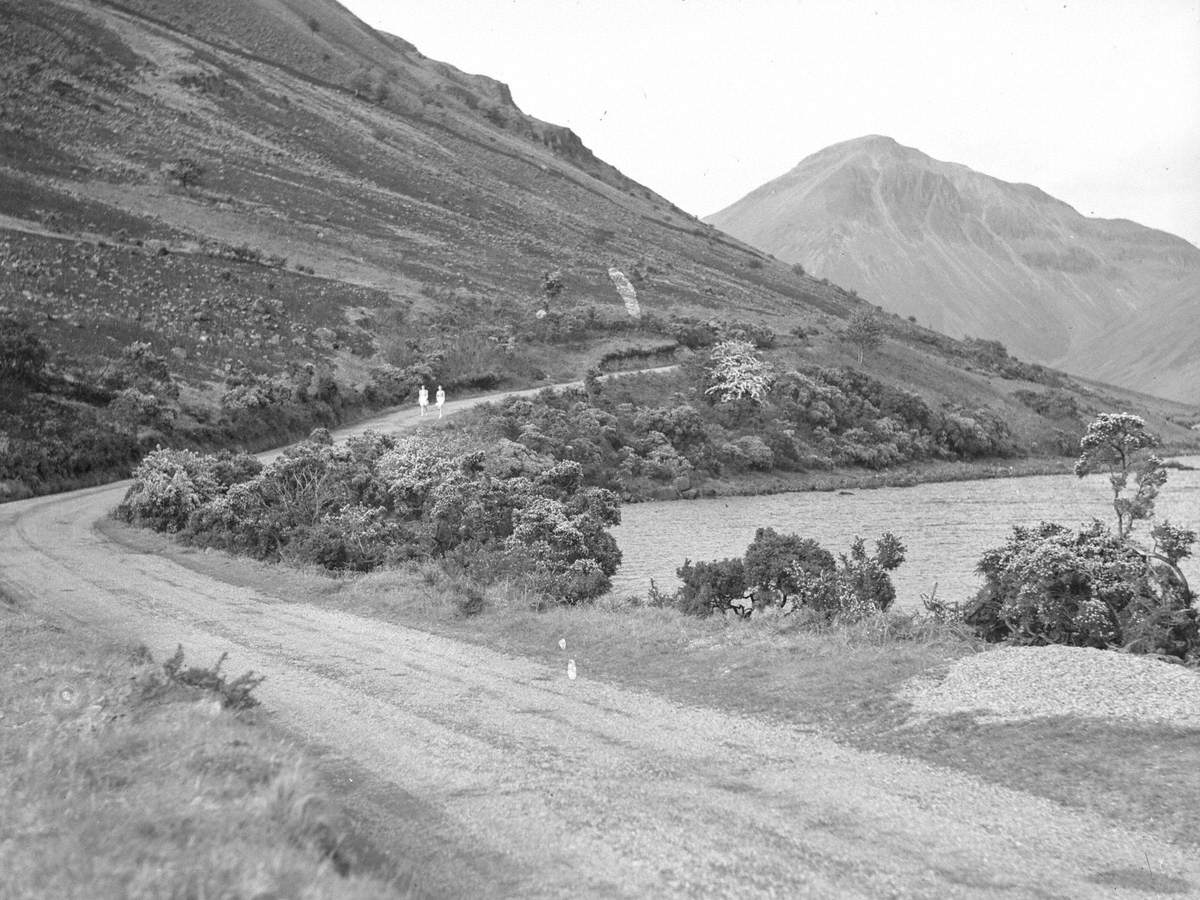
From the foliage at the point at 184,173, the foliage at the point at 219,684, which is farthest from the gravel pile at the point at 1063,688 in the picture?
the foliage at the point at 184,173

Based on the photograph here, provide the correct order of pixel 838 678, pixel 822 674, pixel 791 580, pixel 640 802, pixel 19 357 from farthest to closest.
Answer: pixel 19 357, pixel 791 580, pixel 822 674, pixel 838 678, pixel 640 802

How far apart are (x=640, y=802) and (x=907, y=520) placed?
3614cm

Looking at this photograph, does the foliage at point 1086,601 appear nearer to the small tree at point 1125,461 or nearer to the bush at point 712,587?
the small tree at point 1125,461

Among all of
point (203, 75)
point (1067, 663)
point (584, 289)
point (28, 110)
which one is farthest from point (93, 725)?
point (203, 75)

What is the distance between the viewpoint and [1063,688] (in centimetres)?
990

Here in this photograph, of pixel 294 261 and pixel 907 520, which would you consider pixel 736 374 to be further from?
pixel 294 261

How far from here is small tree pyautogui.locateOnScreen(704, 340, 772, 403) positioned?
61.7m

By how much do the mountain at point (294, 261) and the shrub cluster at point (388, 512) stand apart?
10.6m

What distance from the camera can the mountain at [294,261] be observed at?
4684 cm

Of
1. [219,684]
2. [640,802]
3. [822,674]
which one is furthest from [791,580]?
[219,684]

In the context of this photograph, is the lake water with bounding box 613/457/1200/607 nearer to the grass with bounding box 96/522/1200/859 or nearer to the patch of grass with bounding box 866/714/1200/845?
the grass with bounding box 96/522/1200/859

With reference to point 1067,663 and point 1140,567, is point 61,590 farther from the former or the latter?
point 1140,567

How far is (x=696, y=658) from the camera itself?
42.1 ft

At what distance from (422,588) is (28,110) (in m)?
92.5
